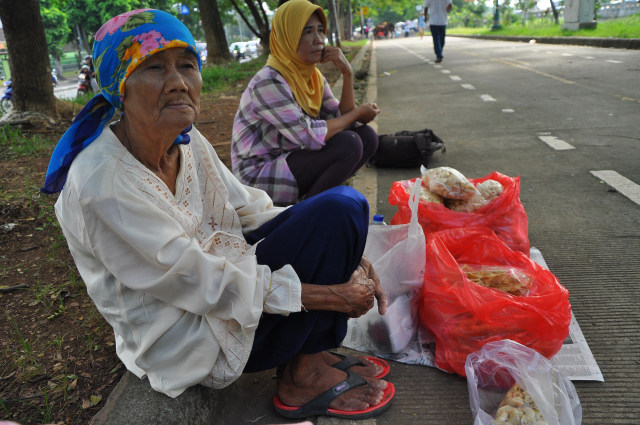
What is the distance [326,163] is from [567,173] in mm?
2181

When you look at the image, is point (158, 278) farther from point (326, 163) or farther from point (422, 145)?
point (422, 145)

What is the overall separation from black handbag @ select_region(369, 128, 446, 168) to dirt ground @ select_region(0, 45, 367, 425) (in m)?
2.68

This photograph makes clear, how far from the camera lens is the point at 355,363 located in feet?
6.69

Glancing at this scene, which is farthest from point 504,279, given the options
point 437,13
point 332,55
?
point 437,13

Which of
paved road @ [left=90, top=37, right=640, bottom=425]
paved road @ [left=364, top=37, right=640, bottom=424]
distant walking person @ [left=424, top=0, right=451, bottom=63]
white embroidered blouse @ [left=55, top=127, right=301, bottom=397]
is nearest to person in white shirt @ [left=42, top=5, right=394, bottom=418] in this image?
white embroidered blouse @ [left=55, top=127, right=301, bottom=397]

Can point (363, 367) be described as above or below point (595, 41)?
below

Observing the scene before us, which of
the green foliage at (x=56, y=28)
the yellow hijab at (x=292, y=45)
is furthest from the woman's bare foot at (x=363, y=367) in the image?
the green foliage at (x=56, y=28)

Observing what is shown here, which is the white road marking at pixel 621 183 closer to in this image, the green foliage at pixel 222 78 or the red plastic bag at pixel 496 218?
the red plastic bag at pixel 496 218

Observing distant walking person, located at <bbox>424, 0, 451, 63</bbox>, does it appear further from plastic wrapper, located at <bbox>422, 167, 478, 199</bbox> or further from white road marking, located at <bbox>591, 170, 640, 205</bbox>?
plastic wrapper, located at <bbox>422, 167, 478, 199</bbox>

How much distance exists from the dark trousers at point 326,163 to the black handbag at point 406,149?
46.7 inches

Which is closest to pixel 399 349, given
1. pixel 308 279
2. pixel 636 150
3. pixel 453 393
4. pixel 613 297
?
pixel 453 393

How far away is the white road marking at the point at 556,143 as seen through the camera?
16.1 feet

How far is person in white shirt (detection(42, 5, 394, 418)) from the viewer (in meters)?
1.46

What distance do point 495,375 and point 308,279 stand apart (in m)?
0.78
